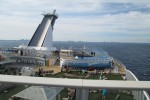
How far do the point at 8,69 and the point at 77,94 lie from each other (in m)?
22.6

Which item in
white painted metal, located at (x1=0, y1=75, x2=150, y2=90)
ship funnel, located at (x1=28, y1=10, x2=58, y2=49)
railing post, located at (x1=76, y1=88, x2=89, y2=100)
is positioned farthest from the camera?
ship funnel, located at (x1=28, y1=10, x2=58, y2=49)

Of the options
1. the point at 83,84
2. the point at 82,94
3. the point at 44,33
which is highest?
the point at 44,33

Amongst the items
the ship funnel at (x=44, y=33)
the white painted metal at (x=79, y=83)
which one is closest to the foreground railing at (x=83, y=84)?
the white painted metal at (x=79, y=83)

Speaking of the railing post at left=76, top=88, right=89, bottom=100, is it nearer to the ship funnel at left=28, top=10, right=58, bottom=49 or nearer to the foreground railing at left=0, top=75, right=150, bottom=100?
the foreground railing at left=0, top=75, right=150, bottom=100

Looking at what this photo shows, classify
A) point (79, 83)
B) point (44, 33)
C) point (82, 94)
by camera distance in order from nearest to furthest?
point (79, 83)
point (82, 94)
point (44, 33)

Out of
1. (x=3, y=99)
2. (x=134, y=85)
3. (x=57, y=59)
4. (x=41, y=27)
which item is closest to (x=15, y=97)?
(x=3, y=99)

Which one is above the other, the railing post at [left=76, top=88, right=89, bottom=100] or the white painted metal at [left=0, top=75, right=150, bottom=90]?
the white painted metal at [left=0, top=75, right=150, bottom=90]

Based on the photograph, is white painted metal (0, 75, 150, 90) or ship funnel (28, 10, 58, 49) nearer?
white painted metal (0, 75, 150, 90)

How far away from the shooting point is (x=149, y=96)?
9.41ft

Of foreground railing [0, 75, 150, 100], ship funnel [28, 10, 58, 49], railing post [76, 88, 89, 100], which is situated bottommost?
railing post [76, 88, 89, 100]

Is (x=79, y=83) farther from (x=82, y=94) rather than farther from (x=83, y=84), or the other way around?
(x=82, y=94)

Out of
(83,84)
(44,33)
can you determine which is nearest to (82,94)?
(83,84)

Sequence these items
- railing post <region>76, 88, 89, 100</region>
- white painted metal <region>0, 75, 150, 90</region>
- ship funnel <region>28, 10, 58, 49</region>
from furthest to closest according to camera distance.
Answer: ship funnel <region>28, 10, 58, 49</region>
railing post <region>76, 88, 89, 100</region>
white painted metal <region>0, 75, 150, 90</region>

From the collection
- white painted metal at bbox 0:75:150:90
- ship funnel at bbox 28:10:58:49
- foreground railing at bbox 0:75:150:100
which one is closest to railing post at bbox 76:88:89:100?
foreground railing at bbox 0:75:150:100
